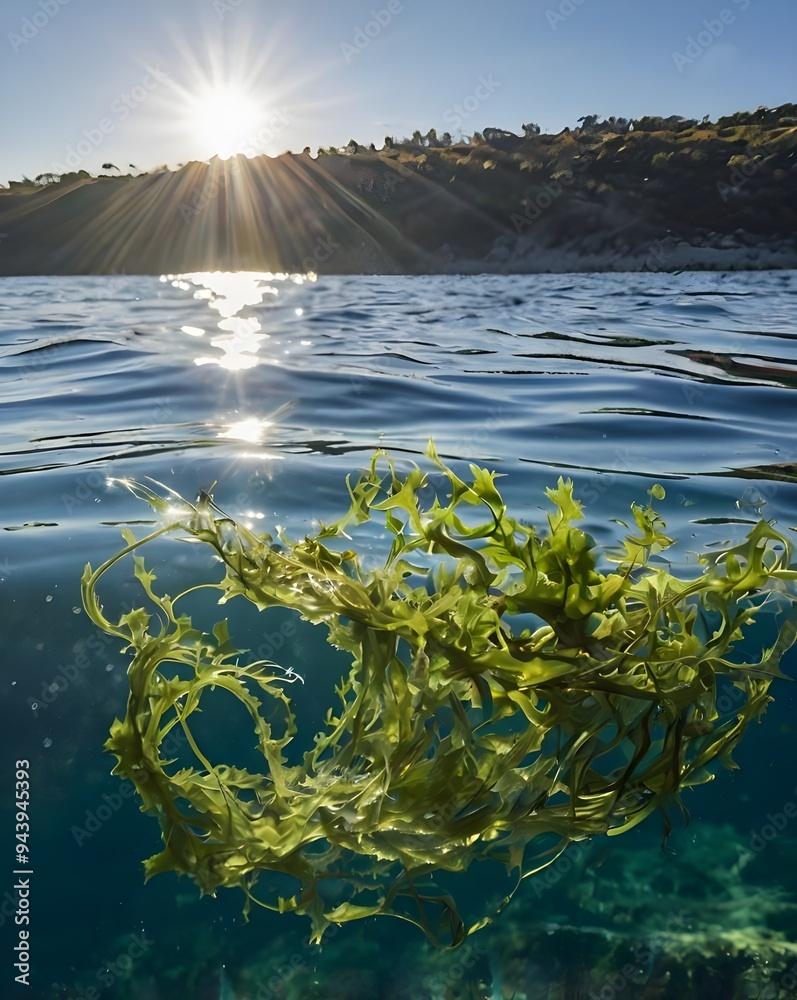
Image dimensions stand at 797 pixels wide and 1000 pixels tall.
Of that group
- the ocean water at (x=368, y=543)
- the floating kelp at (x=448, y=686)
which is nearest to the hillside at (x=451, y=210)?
the ocean water at (x=368, y=543)

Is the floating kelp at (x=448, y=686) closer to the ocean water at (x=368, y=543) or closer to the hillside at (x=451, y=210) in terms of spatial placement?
the ocean water at (x=368, y=543)

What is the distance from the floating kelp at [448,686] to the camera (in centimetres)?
145

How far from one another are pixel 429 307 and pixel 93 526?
13.7 m

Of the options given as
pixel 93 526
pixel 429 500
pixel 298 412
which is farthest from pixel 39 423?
pixel 429 500

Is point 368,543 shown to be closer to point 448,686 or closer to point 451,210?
point 448,686

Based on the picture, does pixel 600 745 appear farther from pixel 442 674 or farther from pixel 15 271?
pixel 15 271

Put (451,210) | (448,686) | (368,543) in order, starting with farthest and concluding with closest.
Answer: (451,210) < (368,543) < (448,686)

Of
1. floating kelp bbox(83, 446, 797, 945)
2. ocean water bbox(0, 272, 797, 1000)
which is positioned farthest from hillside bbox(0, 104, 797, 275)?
floating kelp bbox(83, 446, 797, 945)

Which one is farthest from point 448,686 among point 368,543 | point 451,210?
point 451,210

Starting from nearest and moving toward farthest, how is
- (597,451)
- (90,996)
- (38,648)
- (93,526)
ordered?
(90,996) → (38,648) → (93,526) → (597,451)

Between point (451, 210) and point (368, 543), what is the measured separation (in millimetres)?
47824

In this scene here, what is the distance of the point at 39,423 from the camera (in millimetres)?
6613

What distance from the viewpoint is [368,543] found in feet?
13.8

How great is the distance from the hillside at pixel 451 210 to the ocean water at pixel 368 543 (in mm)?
35819
